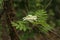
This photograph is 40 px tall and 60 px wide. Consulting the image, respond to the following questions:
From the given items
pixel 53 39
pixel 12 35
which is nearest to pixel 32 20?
pixel 12 35

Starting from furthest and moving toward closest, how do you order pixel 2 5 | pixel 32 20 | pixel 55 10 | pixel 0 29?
1. pixel 55 10
2. pixel 0 29
3. pixel 2 5
4. pixel 32 20

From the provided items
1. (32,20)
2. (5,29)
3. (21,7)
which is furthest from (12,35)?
(21,7)

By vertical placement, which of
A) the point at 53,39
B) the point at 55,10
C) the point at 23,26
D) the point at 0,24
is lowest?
the point at 55,10

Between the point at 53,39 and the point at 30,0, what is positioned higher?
the point at 30,0

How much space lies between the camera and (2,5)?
2.15m

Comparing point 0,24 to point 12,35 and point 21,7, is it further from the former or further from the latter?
point 21,7

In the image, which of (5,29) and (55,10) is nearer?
(5,29)

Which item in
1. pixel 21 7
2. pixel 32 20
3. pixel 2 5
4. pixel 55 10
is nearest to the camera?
pixel 32 20

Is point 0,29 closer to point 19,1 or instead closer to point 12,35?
point 12,35

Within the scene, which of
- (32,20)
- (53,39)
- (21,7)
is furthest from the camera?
(21,7)

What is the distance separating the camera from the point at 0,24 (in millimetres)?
2379

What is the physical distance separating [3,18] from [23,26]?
483mm

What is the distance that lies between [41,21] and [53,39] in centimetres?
46

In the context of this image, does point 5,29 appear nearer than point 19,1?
Yes
